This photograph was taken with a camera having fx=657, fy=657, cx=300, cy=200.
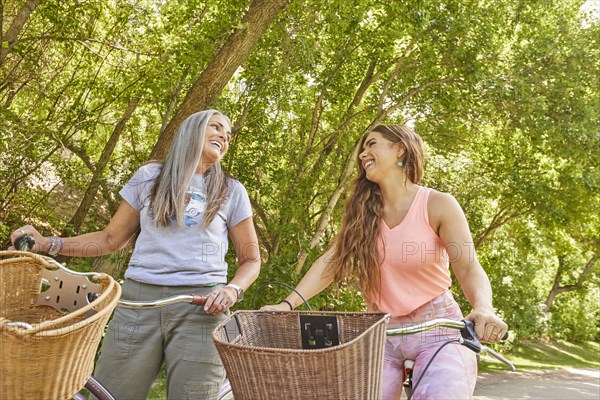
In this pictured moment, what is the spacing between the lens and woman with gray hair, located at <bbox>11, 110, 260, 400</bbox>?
2.88 metres

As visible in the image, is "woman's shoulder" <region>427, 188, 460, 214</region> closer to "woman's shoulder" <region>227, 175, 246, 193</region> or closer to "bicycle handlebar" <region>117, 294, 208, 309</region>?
"woman's shoulder" <region>227, 175, 246, 193</region>

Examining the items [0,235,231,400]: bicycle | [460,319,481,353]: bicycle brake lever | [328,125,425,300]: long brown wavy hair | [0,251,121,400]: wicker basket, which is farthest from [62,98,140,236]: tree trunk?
[460,319,481,353]: bicycle brake lever

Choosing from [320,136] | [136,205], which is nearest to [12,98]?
[320,136]

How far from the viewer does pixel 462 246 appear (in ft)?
9.65

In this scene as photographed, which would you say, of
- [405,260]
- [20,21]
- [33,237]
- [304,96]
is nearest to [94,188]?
[20,21]

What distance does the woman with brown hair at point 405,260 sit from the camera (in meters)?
2.79

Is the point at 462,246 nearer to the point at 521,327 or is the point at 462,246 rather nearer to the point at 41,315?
the point at 41,315

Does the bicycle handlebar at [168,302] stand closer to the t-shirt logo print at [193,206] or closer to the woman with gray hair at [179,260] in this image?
the woman with gray hair at [179,260]

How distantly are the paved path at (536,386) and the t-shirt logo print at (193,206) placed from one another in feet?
35.2

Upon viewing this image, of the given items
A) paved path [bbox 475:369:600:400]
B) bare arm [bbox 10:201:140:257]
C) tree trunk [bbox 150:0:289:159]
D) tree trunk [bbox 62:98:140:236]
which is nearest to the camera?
bare arm [bbox 10:201:140:257]

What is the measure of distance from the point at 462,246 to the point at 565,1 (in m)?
12.8

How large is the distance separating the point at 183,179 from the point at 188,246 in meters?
0.34

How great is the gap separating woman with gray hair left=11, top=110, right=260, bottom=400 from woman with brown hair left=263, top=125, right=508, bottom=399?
35cm

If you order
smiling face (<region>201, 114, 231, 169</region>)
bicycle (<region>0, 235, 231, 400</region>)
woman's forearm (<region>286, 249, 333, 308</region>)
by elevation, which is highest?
smiling face (<region>201, 114, 231, 169</region>)
